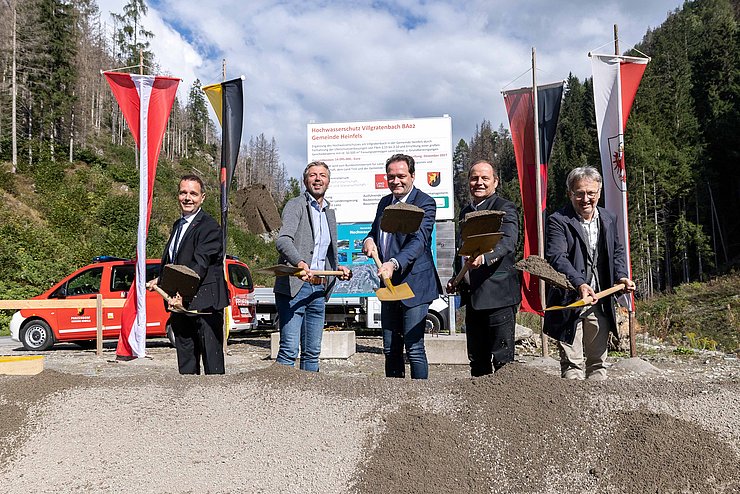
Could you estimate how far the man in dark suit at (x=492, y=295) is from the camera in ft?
10.5

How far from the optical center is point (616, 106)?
6609mm

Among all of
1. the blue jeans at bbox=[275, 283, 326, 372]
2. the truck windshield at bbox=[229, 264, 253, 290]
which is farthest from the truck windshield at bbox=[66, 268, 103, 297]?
the blue jeans at bbox=[275, 283, 326, 372]

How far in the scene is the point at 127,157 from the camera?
41.5 meters

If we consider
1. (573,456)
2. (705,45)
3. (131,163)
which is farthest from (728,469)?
(705,45)

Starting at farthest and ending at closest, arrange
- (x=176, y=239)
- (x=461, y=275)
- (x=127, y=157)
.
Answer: (x=127, y=157) → (x=176, y=239) → (x=461, y=275)

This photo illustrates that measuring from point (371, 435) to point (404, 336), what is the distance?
3.92ft

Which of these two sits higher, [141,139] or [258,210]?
[258,210]

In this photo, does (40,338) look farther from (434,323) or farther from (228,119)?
(434,323)

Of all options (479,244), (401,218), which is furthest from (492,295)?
(401,218)

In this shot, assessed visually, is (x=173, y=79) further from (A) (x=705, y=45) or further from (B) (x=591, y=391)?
(A) (x=705, y=45)

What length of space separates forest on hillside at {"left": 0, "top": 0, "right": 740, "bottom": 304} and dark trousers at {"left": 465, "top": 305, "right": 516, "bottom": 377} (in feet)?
64.3

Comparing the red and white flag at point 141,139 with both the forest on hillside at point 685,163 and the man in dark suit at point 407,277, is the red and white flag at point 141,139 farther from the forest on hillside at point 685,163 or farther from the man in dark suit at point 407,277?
the forest on hillside at point 685,163

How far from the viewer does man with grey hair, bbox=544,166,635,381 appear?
3141 millimetres

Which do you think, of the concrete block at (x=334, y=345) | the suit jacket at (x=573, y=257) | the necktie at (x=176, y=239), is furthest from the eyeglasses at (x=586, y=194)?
the concrete block at (x=334, y=345)
